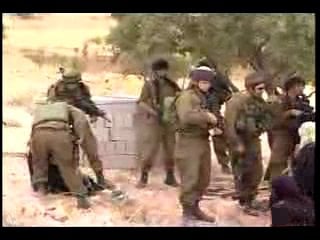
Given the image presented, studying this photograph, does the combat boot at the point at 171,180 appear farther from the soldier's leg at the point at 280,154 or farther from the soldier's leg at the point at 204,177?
the soldier's leg at the point at 280,154

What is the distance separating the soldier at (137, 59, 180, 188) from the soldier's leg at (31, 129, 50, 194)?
22.4 inches

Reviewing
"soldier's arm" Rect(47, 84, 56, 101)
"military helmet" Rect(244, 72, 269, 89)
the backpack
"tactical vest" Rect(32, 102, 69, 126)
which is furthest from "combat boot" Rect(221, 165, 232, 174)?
"soldier's arm" Rect(47, 84, 56, 101)

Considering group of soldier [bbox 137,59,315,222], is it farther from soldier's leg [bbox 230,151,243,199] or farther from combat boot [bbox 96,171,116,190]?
combat boot [bbox 96,171,116,190]

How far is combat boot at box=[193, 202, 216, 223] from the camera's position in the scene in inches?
318

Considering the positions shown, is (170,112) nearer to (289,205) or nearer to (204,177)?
(204,177)

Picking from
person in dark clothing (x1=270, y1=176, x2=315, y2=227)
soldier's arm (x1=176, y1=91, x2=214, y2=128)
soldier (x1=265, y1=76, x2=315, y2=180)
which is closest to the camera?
person in dark clothing (x1=270, y1=176, x2=315, y2=227)

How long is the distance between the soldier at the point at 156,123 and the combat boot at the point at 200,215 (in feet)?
0.62

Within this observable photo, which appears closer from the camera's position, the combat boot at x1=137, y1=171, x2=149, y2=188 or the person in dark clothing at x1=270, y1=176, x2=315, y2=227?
the person in dark clothing at x1=270, y1=176, x2=315, y2=227

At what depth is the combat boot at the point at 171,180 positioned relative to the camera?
8094 mm

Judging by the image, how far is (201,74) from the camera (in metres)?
8.00

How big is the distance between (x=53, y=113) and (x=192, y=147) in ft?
2.82
